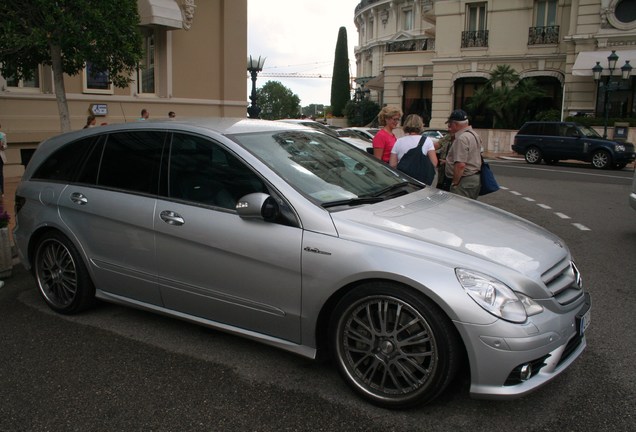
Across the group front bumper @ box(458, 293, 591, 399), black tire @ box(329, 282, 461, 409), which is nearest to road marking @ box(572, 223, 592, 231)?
front bumper @ box(458, 293, 591, 399)

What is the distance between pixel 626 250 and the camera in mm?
7555

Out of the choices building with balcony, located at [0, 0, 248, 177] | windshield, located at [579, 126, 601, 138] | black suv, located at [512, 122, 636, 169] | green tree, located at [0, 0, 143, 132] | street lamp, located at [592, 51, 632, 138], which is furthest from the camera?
street lamp, located at [592, 51, 632, 138]

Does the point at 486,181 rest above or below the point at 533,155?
above

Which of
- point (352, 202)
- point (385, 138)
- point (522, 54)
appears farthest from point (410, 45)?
point (352, 202)

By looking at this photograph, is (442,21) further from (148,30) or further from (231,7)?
(148,30)

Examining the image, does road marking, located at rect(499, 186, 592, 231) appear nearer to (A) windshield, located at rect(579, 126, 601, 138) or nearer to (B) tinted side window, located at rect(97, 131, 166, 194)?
(B) tinted side window, located at rect(97, 131, 166, 194)

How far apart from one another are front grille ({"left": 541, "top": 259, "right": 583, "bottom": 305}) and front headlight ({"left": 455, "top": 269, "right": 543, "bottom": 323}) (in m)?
0.23

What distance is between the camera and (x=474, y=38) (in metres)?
34.8

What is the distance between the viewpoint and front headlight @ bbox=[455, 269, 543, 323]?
3076 millimetres

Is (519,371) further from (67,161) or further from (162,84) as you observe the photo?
(162,84)

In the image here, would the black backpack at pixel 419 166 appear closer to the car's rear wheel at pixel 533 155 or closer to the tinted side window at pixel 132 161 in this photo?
the tinted side window at pixel 132 161

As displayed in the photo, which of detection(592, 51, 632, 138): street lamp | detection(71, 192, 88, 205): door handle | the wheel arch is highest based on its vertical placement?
detection(592, 51, 632, 138): street lamp

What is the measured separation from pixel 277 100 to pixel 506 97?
97.7m

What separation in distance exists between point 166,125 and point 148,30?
13683 mm
